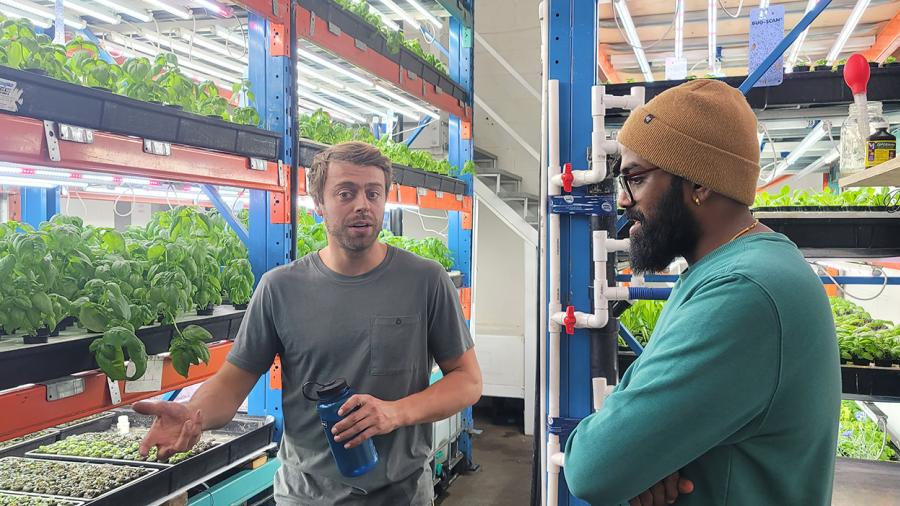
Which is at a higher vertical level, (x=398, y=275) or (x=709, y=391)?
(x=398, y=275)

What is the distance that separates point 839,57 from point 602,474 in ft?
17.2

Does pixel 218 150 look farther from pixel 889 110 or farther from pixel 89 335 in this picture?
pixel 889 110

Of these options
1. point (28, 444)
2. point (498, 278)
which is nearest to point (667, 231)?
point (28, 444)

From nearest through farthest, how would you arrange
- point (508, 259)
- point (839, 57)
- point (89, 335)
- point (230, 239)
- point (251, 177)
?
point (89, 335)
point (251, 177)
point (230, 239)
point (839, 57)
point (508, 259)

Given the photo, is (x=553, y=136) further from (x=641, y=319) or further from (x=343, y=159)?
(x=641, y=319)

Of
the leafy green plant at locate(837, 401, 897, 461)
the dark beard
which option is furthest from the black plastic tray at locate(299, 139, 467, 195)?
the leafy green plant at locate(837, 401, 897, 461)

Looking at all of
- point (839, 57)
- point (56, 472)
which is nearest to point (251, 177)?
point (56, 472)

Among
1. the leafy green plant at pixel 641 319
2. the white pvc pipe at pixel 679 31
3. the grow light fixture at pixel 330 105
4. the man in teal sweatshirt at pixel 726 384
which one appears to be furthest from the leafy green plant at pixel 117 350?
the grow light fixture at pixel 330 105

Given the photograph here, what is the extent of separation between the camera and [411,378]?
1.90m

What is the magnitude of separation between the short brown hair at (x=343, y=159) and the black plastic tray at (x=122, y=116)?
1.48 ft

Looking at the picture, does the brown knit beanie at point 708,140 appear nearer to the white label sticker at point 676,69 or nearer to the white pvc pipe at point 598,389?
the white pvc pipe at point 598,389

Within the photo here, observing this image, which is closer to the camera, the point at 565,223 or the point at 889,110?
the point at 565,223

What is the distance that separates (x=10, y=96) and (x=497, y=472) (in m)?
5.42

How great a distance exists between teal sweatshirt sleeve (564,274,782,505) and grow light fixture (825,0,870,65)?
11.3 feet
